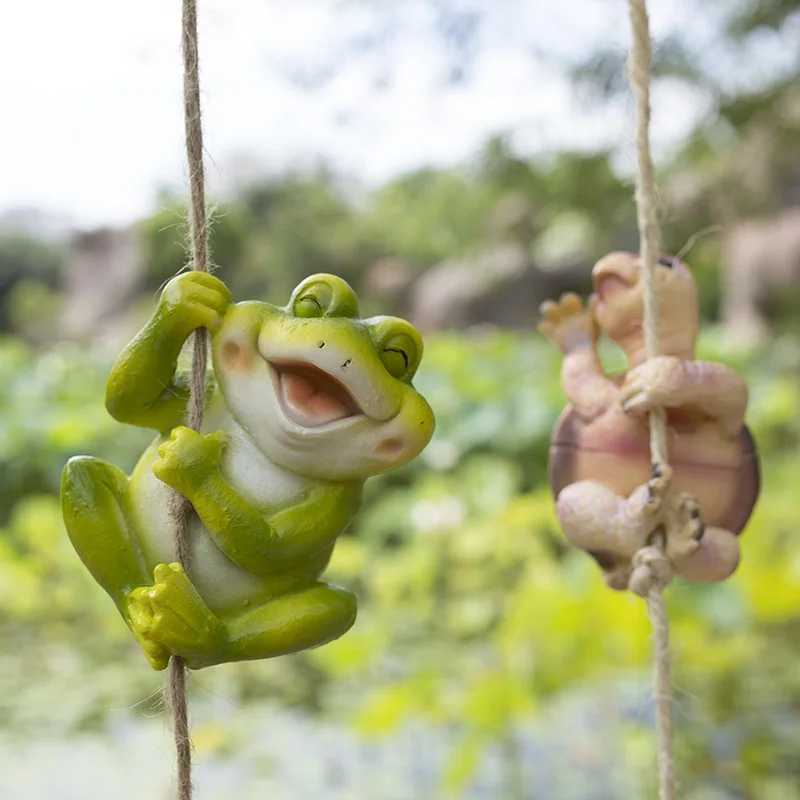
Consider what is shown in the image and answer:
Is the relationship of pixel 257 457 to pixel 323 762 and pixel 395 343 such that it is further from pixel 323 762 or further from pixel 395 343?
pixel 323 762

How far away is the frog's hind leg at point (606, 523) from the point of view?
494 millimetres

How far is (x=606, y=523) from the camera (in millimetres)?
501

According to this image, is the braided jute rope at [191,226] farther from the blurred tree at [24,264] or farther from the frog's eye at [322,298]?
the blurred tree at [24,264]

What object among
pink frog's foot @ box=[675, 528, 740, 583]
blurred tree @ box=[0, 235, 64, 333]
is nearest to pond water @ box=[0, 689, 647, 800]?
pink frog's foot @ box=[675, 528, 740, 583]

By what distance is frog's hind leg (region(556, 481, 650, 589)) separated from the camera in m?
0.49

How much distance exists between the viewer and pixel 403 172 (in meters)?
4.86

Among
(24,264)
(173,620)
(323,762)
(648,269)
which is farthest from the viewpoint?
(24,264)

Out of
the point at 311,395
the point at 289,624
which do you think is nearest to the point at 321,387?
the point at 311,395

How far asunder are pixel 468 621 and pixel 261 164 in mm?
3244

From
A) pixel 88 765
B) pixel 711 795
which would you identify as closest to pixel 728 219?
pixel 711 795

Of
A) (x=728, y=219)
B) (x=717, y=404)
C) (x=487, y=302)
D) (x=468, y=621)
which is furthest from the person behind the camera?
(x=487, y=302)

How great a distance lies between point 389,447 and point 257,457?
2.4 inches

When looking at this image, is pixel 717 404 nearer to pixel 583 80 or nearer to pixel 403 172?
pixel 583 80

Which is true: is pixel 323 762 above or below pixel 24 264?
below
